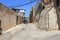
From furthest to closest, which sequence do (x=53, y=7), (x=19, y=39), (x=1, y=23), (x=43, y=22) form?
(x=43, y=22) < (x=53, y=7) < (x=1, y=23) < (x=19, y=39)

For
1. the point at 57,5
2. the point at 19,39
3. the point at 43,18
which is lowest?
the point at 19,39

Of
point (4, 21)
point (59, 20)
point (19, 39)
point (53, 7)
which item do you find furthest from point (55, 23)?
point (19, 39)

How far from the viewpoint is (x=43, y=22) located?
2606 centimetres

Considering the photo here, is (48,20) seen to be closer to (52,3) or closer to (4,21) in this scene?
(52,3)

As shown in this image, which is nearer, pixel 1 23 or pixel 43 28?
pixel 1 23

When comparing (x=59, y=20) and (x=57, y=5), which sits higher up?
(x=57, y=5)

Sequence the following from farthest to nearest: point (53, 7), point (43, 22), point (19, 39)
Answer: point (43, 22) → point (53, 7) → point (19, 39)

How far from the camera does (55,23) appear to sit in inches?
934

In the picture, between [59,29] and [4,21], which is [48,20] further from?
[4,21]

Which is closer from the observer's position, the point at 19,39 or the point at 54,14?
the point at 19,39

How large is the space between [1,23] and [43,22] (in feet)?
20.6

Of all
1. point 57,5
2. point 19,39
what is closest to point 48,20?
point 57,5

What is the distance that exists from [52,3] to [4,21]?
22.6 ft

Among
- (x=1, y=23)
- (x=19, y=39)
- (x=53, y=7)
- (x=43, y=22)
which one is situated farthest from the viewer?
(x=43, y=22)
